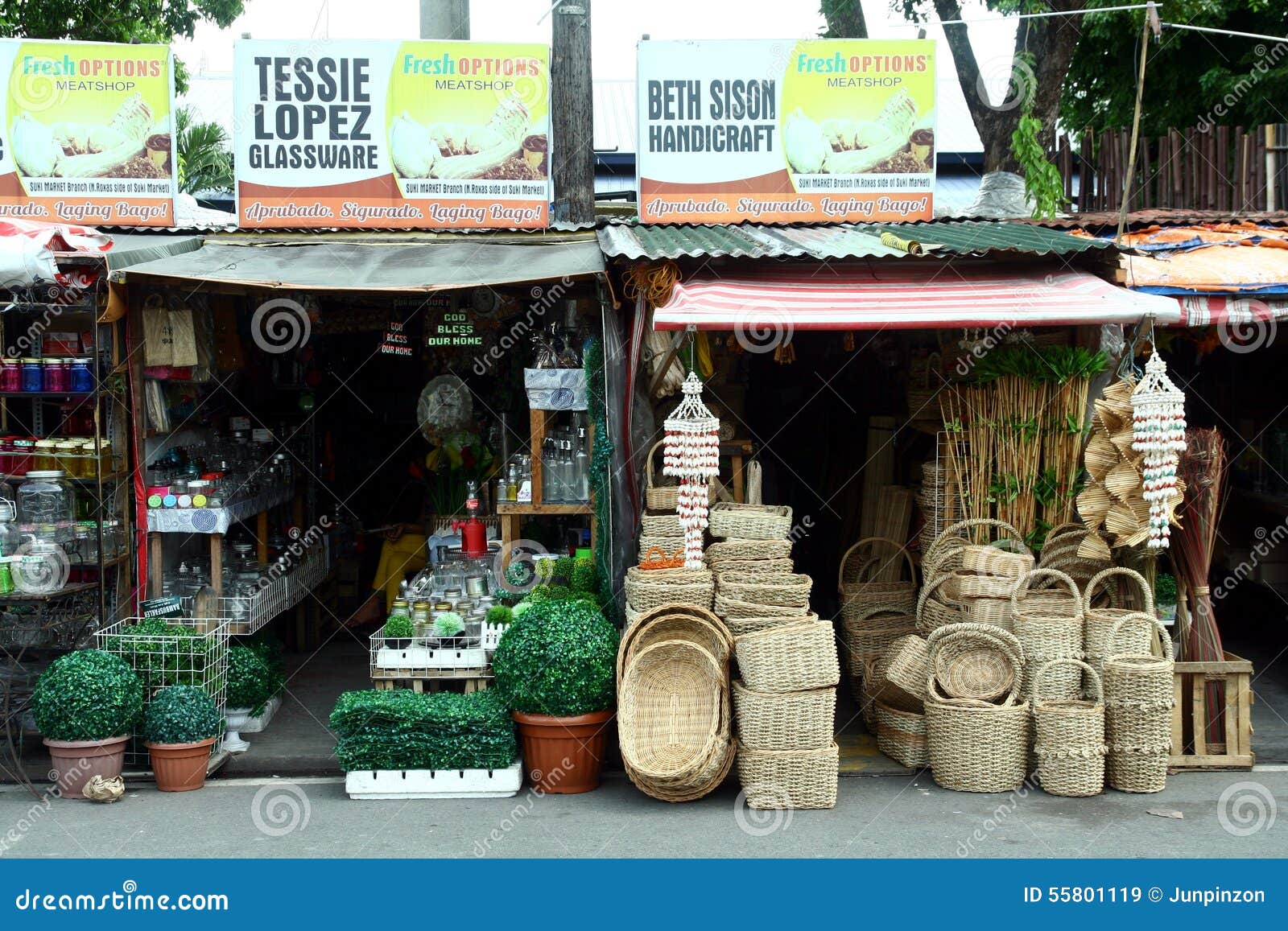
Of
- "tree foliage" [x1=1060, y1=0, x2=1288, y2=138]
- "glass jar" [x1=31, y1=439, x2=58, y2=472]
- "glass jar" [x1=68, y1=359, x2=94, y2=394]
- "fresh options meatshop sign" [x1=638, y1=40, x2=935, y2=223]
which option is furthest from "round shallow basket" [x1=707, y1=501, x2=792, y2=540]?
"tree foliage" [x1=1060, y1=0, x2=1288, y2=138]

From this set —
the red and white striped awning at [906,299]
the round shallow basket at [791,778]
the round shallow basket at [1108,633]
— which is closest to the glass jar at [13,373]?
the red and white striped awning at [906,299]

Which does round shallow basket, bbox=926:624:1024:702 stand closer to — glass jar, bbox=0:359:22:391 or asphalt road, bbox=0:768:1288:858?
asphalt road, bbox=0:768:1288:858

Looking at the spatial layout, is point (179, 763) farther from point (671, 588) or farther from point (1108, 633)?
point (1108, 633)

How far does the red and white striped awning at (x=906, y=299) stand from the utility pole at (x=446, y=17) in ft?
13.9

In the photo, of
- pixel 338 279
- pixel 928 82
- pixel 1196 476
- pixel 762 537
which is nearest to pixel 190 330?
pixel 338 279

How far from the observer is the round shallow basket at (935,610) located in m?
7.31

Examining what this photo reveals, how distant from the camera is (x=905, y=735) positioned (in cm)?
711

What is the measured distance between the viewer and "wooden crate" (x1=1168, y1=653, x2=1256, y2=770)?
7.09m

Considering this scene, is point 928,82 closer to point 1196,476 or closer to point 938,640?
point 1196,476

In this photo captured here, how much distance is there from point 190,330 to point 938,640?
4983mm

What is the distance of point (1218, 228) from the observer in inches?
359

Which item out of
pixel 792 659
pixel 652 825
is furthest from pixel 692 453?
pixel 652 825

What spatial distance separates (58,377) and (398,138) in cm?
287

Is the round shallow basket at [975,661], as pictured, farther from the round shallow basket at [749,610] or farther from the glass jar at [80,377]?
the glass jar at [80,377]
